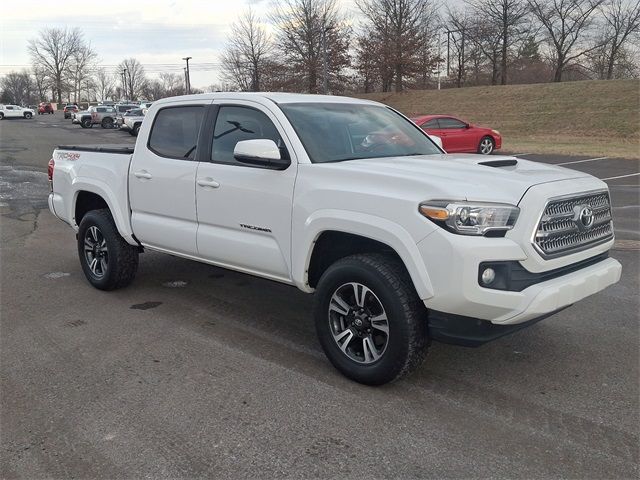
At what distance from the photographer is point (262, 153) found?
12.9 feet

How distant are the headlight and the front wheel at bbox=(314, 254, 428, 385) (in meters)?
0.48

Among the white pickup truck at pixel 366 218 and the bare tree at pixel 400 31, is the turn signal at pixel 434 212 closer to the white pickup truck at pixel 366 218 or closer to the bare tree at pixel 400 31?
the white pickup truck at pixel 366 218

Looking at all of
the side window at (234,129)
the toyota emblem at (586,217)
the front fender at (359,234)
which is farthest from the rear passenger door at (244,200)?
the toyota emblem at (586,217)

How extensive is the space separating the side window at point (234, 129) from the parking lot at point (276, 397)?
1436 millimetres

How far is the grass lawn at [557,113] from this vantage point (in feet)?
82.3

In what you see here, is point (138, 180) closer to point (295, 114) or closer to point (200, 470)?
point (295, 114)

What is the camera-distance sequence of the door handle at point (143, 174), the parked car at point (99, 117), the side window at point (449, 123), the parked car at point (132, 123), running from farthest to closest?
the parked car at point (99, 117) → the parked car at point (132, 123) → the side window at point (449, 123) → the door handle at point (143, 174)

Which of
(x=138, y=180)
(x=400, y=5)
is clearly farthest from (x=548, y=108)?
(x=138, y=180)

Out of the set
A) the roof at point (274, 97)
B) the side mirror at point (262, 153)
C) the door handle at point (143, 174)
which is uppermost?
the roof at point (274, 97)

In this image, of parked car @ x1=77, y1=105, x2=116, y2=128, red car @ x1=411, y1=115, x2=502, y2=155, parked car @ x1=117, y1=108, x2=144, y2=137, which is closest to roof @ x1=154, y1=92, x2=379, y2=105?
red car @ x1=411, y1=115, x2=502, y2=155

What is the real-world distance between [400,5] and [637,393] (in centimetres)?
5245

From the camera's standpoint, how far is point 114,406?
3484 millimetres

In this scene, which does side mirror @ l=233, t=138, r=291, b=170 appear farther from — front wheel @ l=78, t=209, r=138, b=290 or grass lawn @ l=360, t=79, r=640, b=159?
grass lawn @ l=360, t=79, r=640, b=159

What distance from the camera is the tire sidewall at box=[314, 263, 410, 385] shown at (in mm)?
3418
